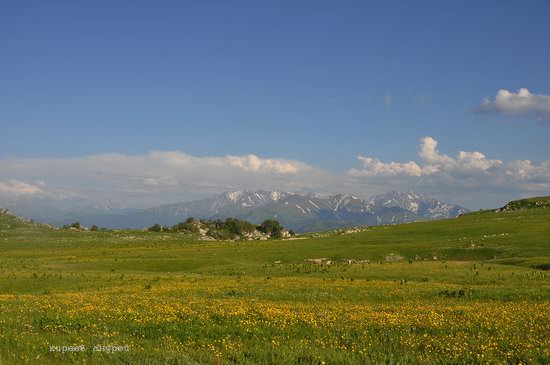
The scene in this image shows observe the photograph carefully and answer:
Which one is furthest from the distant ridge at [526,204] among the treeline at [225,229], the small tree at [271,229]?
the treeline at [225,229]

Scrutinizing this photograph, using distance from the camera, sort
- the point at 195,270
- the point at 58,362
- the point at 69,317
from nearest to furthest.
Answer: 1. the point at 58,362
2. the point at 69,317
3. the point at 195,270

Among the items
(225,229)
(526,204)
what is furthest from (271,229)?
(526,204)

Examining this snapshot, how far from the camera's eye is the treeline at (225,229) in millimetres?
174000

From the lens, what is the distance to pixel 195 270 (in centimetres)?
6406

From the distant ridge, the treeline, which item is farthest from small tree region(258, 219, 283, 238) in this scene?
the distant ridge

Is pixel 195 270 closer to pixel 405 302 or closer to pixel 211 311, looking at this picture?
pixel 405 302

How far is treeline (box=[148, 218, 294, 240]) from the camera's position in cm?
17400

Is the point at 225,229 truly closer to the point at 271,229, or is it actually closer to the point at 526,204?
the point at 271,229

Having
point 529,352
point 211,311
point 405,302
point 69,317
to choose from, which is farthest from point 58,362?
point 405,302

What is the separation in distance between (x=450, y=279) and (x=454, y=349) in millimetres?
34319

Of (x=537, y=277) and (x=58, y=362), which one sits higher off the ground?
(x=58, y=362)

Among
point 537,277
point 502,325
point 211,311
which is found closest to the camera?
point 502,325

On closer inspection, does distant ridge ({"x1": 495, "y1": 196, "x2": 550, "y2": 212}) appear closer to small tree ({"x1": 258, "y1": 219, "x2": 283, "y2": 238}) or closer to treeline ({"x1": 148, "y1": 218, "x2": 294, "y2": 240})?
small tree ({"x1": 258, "y1": 219, "x2": 283, "y2": 238})

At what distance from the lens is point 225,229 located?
18200cm
